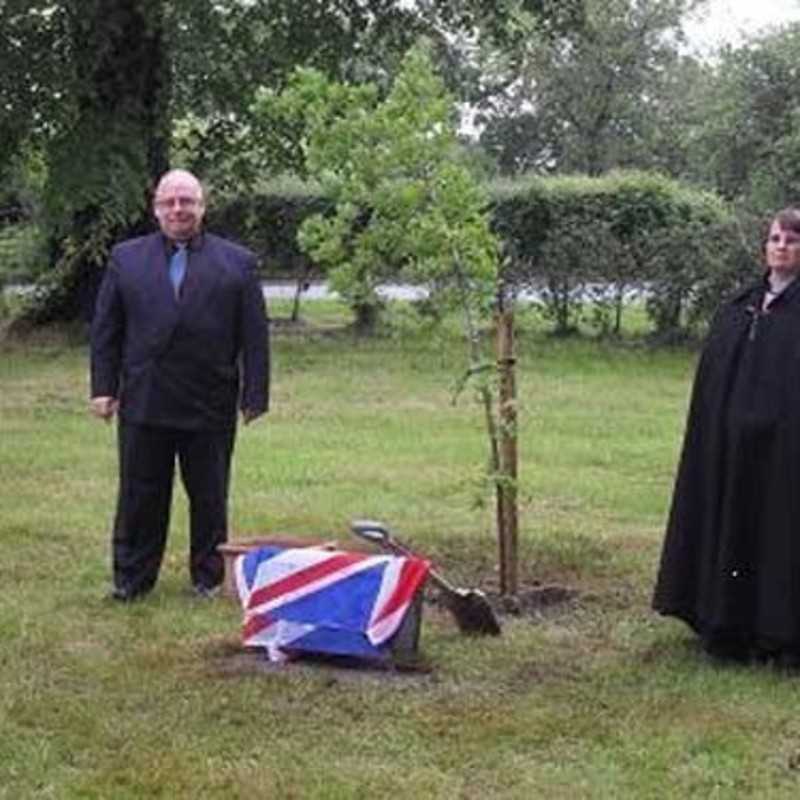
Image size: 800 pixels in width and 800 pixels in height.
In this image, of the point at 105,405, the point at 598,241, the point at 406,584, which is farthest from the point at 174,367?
the point at 598,241

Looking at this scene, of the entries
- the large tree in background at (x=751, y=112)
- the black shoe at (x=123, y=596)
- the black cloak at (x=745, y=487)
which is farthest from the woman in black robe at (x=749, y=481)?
the large tree in background at (x=751, y=112)

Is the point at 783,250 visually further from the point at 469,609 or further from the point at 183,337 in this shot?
the point at 183,337

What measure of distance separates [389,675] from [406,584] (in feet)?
1.21

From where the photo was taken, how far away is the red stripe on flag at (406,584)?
675 centimetres

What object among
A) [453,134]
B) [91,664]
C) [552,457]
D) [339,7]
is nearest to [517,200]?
[339,7]

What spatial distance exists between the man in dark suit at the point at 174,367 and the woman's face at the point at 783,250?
227cm

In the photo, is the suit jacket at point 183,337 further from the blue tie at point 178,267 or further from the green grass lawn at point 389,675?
the green grass lawn at point 389,675

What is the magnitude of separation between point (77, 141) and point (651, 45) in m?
37.7

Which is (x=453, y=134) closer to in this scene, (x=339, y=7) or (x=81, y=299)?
(x=339, y=7)

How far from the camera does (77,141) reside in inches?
754

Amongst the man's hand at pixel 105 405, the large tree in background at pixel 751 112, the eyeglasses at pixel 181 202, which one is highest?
the large tree in background at pixel 751 112

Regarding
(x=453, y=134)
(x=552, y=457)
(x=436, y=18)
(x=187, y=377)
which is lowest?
(x=552, y=457)

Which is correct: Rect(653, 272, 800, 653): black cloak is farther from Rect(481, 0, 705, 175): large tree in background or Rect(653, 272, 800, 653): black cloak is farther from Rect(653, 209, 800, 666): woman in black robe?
Rect(481, 0, 705, 175): large tree in background

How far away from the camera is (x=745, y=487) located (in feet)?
23.0
